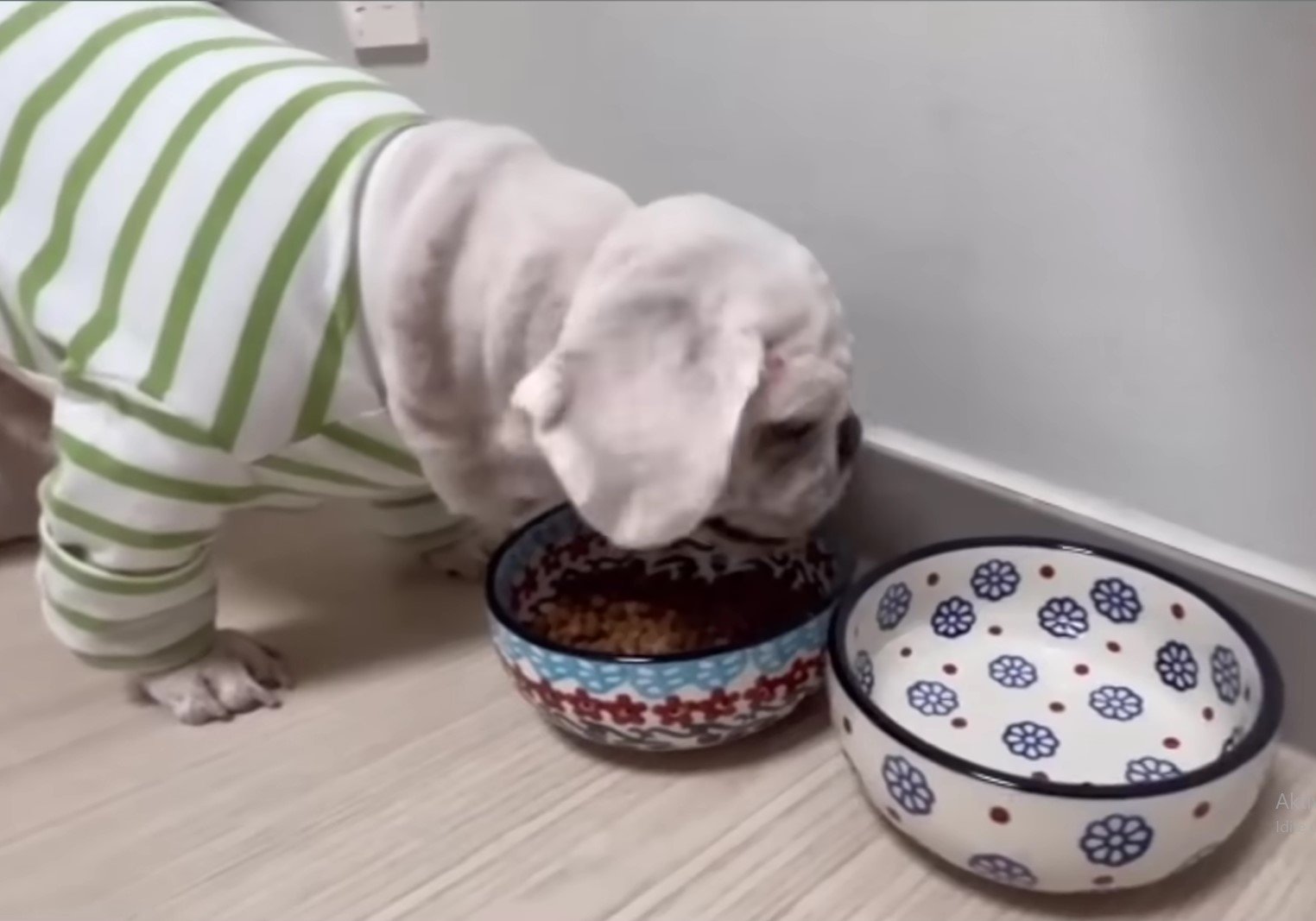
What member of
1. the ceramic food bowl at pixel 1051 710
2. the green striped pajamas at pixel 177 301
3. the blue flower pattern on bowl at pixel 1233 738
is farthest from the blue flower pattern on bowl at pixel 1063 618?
the green striped pajamas at pixel 177 301

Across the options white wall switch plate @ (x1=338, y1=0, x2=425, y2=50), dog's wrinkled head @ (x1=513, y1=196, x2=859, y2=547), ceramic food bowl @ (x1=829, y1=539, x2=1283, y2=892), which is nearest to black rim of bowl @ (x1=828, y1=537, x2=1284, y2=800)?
ceramic food bowl @ (x1=829, y1=539, x2=1283, y2=892)

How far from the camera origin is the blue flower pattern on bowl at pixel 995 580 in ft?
2.97

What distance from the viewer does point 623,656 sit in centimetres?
81

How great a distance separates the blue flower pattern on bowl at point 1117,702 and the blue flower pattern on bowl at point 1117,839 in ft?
0.53

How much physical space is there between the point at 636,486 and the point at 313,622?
43 centimetres

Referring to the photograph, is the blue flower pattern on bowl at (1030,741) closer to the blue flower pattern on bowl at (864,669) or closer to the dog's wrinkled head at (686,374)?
the blue flower pattern on bowl at (864,669)

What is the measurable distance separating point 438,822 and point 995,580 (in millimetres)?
362

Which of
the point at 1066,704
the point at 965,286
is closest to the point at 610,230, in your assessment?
the point at 965,286

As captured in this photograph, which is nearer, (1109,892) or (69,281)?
(1109,892)

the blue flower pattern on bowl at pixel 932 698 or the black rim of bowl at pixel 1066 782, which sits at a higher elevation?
the black rim of bowl at pixel 1066 782

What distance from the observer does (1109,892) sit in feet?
2.46

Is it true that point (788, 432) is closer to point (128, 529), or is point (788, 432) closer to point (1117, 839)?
point (1117, 839)

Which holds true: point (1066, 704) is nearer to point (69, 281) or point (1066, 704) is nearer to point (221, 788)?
point (221, 788)

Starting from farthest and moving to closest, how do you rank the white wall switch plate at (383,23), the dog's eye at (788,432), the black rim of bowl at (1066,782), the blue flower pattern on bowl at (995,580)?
the white wall switch plate at (383,23) → the blue flower pattern on bowl at (995,580) → the dog's eye at (788,432) → the black rim of bowl at (1066,782)
